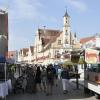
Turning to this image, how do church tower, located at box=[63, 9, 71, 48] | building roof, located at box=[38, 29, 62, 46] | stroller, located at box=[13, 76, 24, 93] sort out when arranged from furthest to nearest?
building roof, located at box=[38, 29, 62, 46], church tower, located at box=[63, 9, 71, 48], stroller, located at box=[13, 76, 24, 93]

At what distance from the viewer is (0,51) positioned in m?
27.2

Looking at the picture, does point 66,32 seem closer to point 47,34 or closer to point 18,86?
point 47,34

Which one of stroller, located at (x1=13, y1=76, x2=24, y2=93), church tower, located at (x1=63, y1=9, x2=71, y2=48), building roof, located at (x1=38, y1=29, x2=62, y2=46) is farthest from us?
building roof, located at (x1=38, y1=29, x2=62, y2=46)

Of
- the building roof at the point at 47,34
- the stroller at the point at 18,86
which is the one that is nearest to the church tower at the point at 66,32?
the building roof at the point at 47,34

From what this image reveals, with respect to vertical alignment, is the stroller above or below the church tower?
below

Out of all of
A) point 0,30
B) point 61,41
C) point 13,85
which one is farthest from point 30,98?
point 61,41

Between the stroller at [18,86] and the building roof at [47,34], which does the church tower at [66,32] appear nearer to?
the building roof at [47,34]

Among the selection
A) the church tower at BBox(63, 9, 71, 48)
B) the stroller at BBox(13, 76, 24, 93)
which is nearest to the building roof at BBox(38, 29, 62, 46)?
the church tower at BBox(63, 9, 71, 48)

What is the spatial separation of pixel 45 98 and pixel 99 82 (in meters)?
4.35

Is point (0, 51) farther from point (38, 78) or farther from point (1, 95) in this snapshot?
point (1, 95)

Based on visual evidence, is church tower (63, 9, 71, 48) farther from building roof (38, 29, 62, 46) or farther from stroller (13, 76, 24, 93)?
stroller (13, 76, 24, 93)

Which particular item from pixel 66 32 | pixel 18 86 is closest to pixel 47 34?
pixel 66 32

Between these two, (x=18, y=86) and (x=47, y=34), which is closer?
(x=18, y=86)

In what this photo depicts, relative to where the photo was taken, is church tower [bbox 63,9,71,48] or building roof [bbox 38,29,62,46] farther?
building roof [bbox 38,29,62,46]
